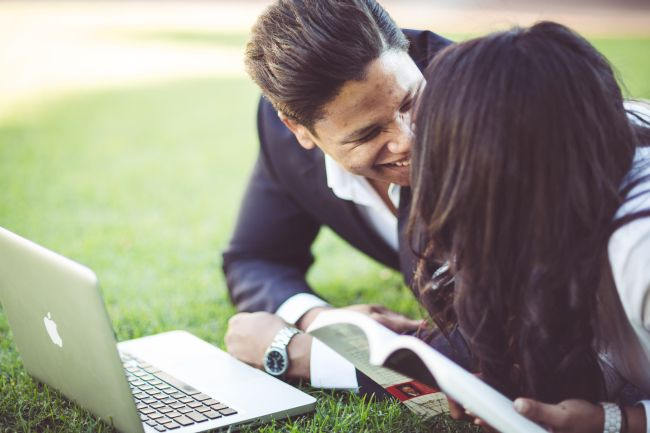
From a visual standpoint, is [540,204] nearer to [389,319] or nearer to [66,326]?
[389,319]

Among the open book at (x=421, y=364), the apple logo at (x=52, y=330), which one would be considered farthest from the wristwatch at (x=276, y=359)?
the apple logo at (x=52, y=330)

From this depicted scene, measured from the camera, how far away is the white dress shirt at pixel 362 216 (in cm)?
235

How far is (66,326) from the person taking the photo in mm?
1856

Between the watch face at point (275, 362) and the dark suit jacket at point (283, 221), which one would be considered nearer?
the watch face at point (275, 362)

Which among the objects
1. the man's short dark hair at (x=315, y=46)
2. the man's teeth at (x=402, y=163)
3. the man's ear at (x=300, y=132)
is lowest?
the man's teeth at (x=402, y=163)

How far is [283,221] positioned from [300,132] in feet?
1.92

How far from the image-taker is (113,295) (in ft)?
11.2

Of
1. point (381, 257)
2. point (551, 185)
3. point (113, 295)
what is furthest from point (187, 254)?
point (551, 185)

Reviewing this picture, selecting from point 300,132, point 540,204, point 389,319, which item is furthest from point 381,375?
point 300,132

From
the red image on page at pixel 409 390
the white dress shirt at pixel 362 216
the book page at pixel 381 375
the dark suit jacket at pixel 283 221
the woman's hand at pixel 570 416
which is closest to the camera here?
the woman's hand at pixel 570 416

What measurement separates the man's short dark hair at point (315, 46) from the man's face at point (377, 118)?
0.03 meters

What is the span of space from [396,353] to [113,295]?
6.97ft

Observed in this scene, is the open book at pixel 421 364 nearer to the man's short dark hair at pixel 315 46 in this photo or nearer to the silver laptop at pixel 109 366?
the silver laptop at pixel 109 366

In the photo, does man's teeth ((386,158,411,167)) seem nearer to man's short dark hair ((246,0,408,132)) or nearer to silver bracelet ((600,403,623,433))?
man's short dark hair ((246,0,408,132))
